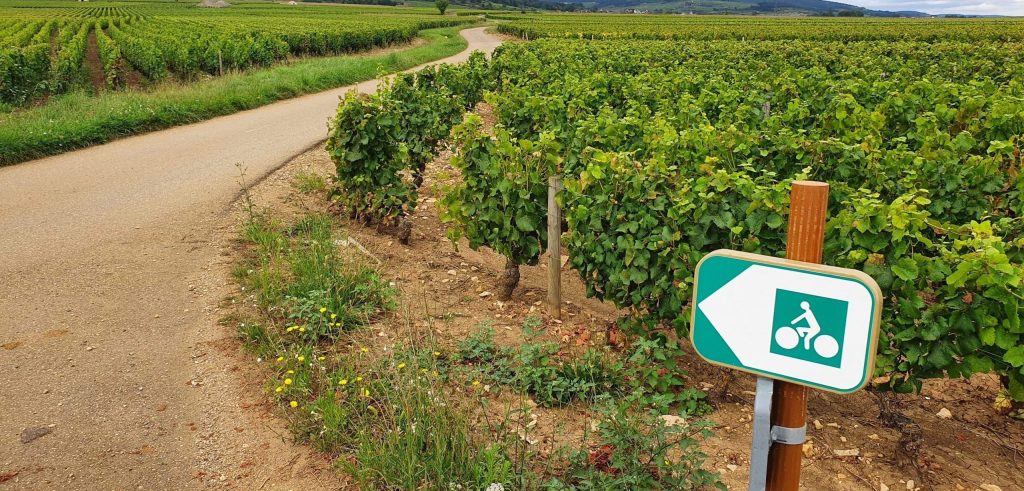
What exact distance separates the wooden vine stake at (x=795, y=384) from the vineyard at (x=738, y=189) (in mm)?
2039

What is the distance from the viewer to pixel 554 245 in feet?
20.0

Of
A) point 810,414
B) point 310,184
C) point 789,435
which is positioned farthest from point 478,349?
point 310,184

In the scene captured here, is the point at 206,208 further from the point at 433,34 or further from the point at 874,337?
the point at 433,34

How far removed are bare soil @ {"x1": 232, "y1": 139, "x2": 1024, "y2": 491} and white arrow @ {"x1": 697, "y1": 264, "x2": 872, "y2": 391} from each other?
7.43 feet

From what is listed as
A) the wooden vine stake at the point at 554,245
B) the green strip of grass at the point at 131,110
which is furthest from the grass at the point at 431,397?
the green strip of grass at the point at 131,110

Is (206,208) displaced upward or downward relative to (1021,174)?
downward

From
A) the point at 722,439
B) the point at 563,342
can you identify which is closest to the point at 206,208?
the point at 563,342

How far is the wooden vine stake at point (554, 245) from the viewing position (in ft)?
19.6

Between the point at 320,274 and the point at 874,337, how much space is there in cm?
481

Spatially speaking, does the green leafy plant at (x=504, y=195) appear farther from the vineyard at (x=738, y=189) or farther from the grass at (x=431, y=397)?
the grass at (x=431, y=397)

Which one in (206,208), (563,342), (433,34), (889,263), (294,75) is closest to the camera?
(889,263)

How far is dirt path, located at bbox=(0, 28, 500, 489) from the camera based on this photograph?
3936mm

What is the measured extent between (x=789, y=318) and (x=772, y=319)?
0.04 meters

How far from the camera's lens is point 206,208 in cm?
849
